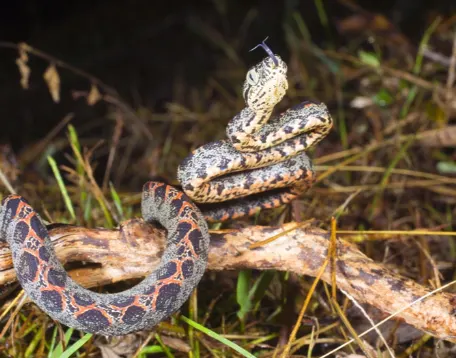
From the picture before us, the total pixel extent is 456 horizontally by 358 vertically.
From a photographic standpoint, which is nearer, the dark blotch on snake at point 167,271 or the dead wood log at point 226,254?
the dark blotch on snake at point 167,271

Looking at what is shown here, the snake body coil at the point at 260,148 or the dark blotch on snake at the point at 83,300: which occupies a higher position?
the snake body coil at the point at 260,148

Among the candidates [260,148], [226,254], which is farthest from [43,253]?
→ [260,148]

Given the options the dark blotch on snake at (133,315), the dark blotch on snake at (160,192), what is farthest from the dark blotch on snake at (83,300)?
the dark blotch on snake at (160,192)

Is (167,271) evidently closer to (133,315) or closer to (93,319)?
(133,315)

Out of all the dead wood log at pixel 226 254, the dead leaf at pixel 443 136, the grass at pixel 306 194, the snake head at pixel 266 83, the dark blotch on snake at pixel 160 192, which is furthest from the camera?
the dead leaf at pixel 443 136

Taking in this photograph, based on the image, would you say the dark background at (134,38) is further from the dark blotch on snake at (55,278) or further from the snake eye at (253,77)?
the snake eye at (253,77)

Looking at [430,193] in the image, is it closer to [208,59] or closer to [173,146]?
[173,146]

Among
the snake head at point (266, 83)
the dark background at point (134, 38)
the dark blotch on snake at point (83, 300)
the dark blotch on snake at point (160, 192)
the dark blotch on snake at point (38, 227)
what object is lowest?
the dark blotch on snake at point (83, 300)

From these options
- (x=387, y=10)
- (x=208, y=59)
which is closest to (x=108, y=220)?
(x=208, y=59)
